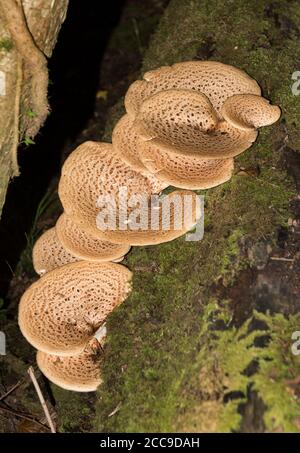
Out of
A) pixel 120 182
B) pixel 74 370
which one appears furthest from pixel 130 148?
pixel 74 370

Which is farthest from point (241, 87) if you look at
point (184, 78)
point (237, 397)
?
point (237, 397)

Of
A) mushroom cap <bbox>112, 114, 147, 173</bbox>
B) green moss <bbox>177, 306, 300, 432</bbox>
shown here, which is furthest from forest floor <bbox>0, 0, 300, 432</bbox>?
mushroom cap <bbox>112, 114, 147, 173</bbox>

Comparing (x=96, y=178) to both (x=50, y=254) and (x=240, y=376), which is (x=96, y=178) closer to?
(x=50, y=254)

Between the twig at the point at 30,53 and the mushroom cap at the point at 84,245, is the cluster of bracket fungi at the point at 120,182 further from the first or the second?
the twig at the point at 30,53

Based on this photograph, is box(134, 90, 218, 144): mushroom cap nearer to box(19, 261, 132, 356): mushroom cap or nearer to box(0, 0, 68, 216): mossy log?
box(0, 0, 68, 216): mossy log
